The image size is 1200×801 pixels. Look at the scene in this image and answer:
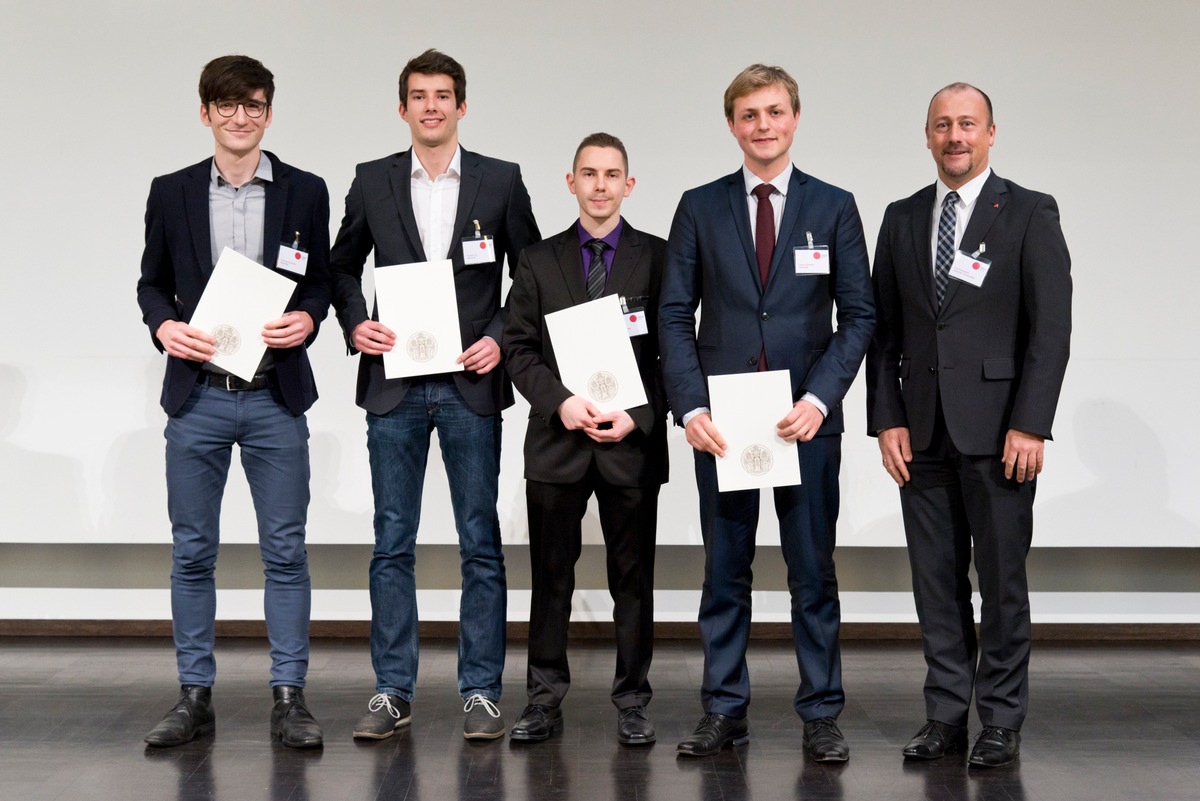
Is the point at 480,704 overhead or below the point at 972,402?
below

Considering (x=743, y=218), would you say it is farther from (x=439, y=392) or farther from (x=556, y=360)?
(x=439, y=392)

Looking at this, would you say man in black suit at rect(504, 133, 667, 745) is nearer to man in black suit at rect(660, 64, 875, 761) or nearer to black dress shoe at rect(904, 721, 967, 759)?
man in black suit at rect(660, 64, 875, 761)

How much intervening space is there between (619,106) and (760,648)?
87.6 inches

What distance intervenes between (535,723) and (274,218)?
1588 millimetres

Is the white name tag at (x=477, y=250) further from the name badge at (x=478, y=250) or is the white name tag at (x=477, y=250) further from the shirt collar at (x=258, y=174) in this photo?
the shirt collar at (x=258, y=174)

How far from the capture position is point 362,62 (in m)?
4.50

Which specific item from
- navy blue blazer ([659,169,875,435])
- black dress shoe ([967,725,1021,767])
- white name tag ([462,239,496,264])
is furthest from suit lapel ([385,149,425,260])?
black dress shoe ([967,725,1021,767])

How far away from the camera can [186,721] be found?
10.4 feet

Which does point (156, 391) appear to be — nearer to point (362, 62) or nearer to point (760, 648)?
point (362, 62)

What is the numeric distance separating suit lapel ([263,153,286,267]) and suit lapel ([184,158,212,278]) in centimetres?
16

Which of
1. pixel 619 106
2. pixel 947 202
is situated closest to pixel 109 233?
pixel 619 106

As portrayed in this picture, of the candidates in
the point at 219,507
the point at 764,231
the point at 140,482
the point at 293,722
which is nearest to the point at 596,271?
the point at 764,231

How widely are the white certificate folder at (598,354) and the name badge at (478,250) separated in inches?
11.1

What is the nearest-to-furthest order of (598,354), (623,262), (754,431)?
(754,431) < (598,354) < (623,262)
